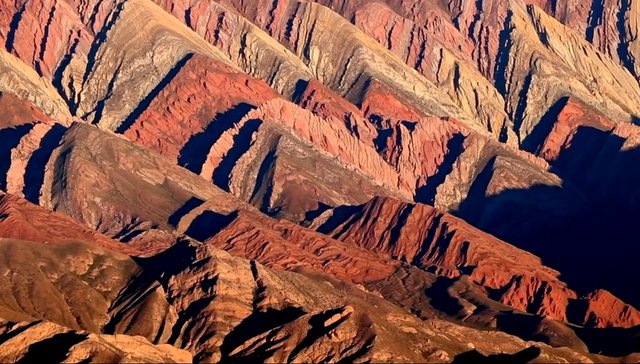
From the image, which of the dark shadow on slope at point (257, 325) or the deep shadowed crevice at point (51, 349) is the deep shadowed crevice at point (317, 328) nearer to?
the dark shadow on slope at point (257, 325)

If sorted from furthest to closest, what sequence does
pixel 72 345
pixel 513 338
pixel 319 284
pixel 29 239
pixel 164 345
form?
pixel 29 239 < pixel 319 284 < pixel 513 338 < pixel 164 345 < pixel 72 345

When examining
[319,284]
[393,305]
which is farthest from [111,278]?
[393,305]

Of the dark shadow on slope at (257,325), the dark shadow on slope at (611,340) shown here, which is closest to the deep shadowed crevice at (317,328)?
the dark shadow on slope at (257,325)

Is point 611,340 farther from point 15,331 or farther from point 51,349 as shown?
point 15,331

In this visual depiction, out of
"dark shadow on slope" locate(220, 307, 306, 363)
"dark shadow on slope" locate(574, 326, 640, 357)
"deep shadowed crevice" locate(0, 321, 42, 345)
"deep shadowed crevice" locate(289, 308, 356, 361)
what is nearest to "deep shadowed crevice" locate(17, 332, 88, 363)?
"deep shadowed crevice" locate(0, 321, 42, 345)

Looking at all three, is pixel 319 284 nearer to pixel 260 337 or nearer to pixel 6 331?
pixel 260 337

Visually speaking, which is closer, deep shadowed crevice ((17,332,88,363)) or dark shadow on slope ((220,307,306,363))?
deep shadowed crevice ((17,332,88,363))

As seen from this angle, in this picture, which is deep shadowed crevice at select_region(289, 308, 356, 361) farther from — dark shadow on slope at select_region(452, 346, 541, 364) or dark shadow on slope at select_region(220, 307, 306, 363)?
dark shadow on slope at select_region(452, 346, 541, 364)
